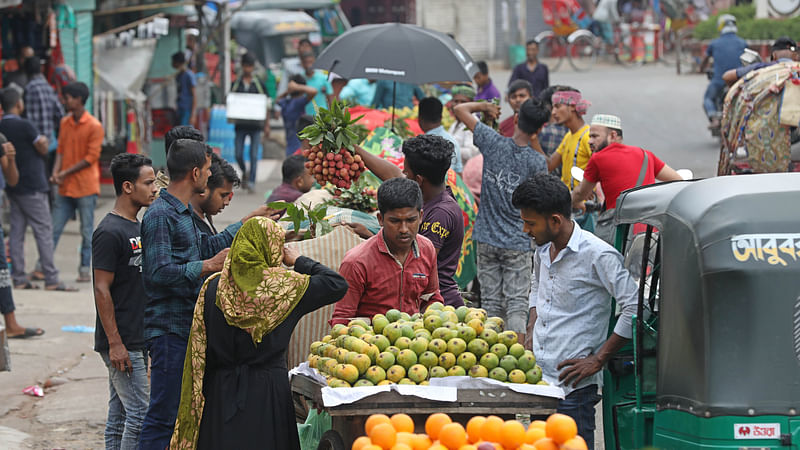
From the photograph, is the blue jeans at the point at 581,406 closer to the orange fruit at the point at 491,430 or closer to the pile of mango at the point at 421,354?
the pile of mango at the point at 421,354

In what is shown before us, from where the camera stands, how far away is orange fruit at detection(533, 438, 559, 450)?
348 centimetres

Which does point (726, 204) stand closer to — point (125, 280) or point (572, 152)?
point (125, 280)

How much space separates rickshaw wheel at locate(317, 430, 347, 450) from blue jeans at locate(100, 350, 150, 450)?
4.28 ft

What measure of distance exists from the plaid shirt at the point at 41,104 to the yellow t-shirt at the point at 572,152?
6790mm

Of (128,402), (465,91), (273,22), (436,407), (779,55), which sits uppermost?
(273,22)

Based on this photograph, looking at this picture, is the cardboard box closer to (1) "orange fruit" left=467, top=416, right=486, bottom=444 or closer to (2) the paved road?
(2) the paved road

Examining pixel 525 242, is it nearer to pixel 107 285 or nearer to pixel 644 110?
pixel 107 285

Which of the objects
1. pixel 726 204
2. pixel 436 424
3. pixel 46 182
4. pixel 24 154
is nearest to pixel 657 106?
pixel 46 182

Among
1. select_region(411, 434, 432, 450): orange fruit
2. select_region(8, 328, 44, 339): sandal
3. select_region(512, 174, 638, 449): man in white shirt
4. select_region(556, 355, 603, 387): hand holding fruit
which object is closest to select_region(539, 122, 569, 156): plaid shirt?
select_region(8, 328, 44, 339): sandal

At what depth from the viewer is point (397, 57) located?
8531 millimetres

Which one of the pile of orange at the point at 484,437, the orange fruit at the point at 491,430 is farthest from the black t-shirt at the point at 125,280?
the orange fruit at the point at 491,430

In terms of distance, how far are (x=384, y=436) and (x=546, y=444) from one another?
55 cm

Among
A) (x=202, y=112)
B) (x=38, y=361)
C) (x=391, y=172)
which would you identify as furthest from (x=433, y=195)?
(x=202, y=112)

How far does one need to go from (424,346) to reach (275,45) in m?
23.0
